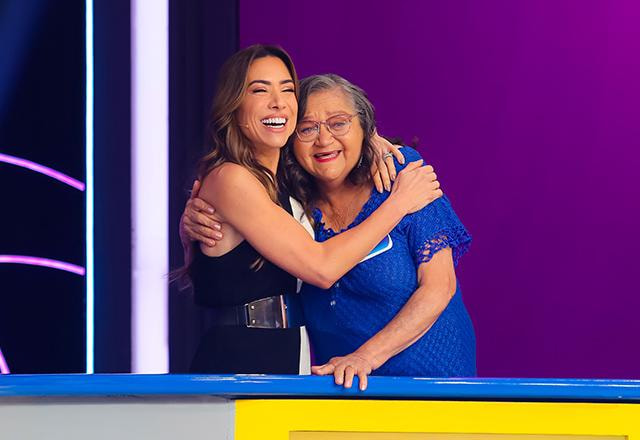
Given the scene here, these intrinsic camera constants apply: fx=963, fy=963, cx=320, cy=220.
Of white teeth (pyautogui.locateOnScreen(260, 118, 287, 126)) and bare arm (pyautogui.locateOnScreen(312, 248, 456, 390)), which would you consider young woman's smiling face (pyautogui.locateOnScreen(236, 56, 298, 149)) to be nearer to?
white teeth (pyautogui.locateOnScreen(260, 118, 287, 126))

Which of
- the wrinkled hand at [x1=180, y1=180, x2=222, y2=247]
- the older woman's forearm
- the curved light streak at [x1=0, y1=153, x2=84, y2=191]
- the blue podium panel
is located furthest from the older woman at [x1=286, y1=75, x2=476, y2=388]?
the curved light streak at [x1=0, y1=153, x2=84, y2=191]

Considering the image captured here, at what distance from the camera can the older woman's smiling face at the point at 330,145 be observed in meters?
2.20

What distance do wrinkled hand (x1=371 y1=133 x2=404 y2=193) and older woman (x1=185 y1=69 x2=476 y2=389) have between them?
0.02 meters

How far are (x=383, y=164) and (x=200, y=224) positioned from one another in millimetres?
441

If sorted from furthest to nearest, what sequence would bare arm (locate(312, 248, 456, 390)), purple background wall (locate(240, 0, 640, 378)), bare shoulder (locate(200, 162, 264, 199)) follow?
purple background wall (locate(240, 0, 640, 378)) < bare shoulder (locate(200, 162, 264, 199)) < bare arm (locate(312, 248, 456, 390))

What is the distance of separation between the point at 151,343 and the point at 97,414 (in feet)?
7.22

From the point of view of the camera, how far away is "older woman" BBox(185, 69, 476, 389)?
2.08 metres

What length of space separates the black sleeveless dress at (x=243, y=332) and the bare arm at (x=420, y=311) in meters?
0.20

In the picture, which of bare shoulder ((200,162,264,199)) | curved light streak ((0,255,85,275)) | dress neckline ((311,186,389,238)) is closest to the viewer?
bare shoulder ((200,162,264,199))

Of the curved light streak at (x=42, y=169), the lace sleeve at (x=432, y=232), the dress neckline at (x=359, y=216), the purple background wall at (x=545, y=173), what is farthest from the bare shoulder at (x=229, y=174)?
the purple background wall at (x=545, y=173)

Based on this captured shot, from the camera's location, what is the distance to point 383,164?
7.24ft

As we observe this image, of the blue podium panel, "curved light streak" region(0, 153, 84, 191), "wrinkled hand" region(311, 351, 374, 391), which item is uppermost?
"curved light streak" region(0, 153, 84, 191)

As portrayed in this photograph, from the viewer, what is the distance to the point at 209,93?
12.5 feet

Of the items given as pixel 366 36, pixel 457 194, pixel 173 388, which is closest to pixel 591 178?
pixel 457 194
